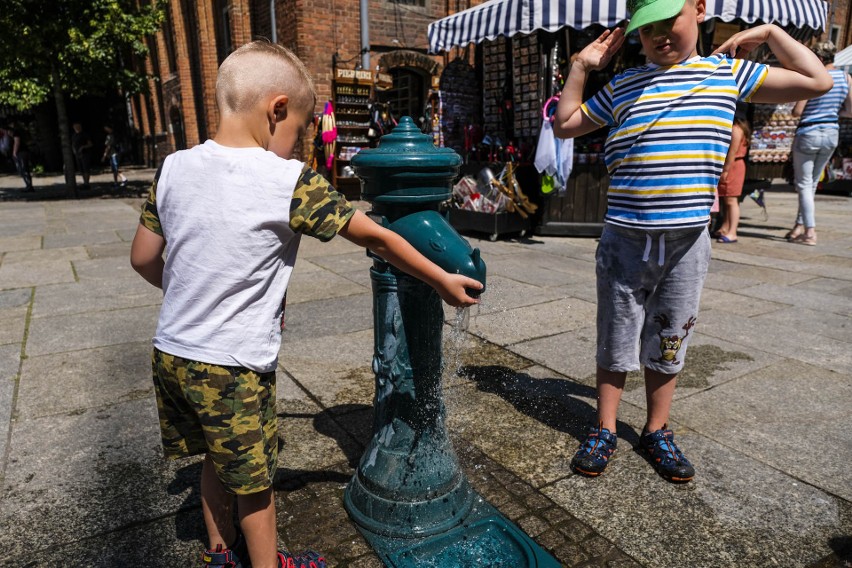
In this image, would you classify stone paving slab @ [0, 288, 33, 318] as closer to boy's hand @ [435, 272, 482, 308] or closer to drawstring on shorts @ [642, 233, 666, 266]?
boy's hand @ [435, 272, 482, 308]

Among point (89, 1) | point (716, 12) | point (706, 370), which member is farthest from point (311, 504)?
point (89, 1)

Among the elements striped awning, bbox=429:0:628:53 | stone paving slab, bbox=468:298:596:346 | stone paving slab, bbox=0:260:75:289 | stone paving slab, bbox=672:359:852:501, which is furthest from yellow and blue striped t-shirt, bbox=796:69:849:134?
stone paving slab, bbox=0:260:75:289

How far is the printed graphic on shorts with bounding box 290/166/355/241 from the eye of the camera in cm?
147

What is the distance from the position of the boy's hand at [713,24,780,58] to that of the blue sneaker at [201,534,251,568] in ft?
7.64

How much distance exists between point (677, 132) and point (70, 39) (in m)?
13.2

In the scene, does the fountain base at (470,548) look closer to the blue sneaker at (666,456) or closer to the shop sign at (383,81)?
the blue sneaker at (666,456)

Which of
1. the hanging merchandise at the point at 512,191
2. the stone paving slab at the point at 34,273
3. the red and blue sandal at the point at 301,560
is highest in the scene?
the hanging merchandise at the point at 512,191

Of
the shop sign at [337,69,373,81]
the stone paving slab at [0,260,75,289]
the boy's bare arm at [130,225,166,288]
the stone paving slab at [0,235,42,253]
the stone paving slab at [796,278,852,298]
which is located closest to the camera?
the boy's bare arm at [130,225,166,288]

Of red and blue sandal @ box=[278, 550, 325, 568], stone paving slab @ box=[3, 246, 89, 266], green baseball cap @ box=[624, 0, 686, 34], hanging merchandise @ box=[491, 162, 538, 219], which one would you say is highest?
green baseball cap @ box=[624, 0, 686, 34]

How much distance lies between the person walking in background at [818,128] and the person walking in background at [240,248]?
704cm

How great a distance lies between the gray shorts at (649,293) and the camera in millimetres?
2258

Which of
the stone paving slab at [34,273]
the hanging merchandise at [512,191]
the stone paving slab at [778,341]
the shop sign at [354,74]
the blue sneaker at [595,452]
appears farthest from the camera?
the shop sign at [354,74]

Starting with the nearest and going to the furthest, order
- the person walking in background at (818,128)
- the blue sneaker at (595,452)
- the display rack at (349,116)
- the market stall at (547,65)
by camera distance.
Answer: the blue sneaker at (595,452) → the person walking in background at (818,128) → the market stall at (547,65) → the display rack at (349,116)

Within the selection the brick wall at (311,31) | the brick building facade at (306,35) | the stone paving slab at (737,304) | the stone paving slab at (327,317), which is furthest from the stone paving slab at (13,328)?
the brick wall at (311,31)
